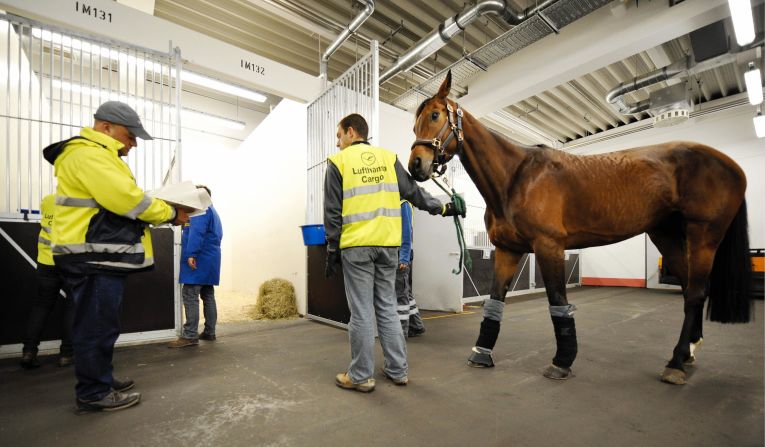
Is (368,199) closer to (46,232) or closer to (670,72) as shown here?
(46,232)

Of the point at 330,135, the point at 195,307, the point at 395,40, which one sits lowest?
the point at 195,307

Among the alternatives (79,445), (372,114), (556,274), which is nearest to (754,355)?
(556,274)

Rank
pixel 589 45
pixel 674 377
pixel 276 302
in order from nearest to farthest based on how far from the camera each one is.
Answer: pixel 674 377
pixel 276 302
pixel 589 45

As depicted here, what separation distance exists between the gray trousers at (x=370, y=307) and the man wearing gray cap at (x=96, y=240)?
3.33ft

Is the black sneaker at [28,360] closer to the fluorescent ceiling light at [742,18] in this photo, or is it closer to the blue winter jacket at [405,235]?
the blue winter jacket at [405,235]

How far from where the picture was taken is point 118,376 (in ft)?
7.59

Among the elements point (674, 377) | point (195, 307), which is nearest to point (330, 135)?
point (195, 307)

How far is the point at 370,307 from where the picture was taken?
1953mm

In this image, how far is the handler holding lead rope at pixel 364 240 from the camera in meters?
1.92

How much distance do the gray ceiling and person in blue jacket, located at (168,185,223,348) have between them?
3080 millimetres

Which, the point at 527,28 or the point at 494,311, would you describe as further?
the point at 527,28

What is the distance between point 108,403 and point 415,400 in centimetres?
153

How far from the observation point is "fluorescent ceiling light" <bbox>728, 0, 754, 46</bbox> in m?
3.50

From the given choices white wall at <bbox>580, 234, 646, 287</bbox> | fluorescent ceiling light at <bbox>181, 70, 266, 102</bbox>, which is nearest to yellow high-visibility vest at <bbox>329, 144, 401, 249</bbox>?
fluorescent ceiling light at <bbox>181, 70, 266, 102</bbox>
